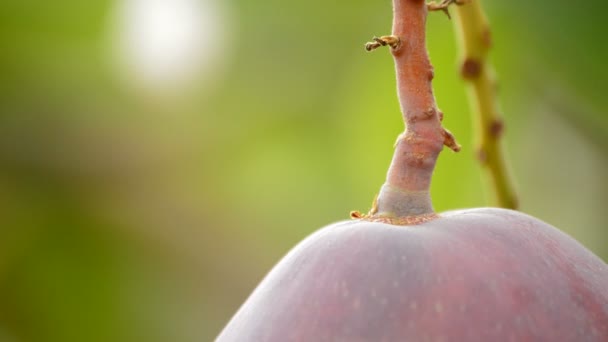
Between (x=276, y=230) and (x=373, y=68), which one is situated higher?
(x=373, y=68)

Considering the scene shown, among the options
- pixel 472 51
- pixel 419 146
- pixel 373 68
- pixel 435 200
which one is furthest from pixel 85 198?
pixel 419 146

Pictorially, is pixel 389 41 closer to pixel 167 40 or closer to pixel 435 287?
pixel 435 287

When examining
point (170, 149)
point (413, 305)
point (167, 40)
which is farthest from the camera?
point (170, 149)

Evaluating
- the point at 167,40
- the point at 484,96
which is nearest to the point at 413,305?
the point at 484,96

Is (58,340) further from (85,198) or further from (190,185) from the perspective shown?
(190,185)

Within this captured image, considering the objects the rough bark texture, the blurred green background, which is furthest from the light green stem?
the blurred green background

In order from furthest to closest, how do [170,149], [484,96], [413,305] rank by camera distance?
[170,149] → [484,96] → [413,305]

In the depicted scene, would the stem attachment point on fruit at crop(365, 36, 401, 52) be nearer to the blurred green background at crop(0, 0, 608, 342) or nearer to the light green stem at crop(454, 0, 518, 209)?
the light green stem at crop(454, 0, 518, 209)
